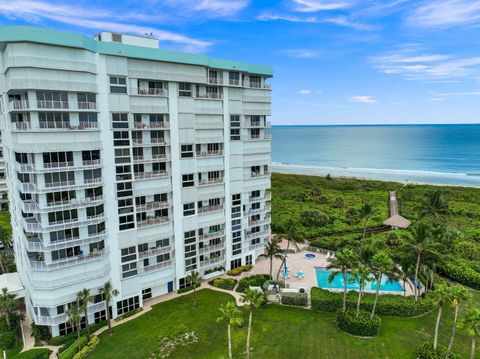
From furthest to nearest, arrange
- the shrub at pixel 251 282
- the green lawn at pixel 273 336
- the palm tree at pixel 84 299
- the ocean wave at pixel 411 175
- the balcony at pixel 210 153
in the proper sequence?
the ocean wave at pixel 411 175, the shrub at pixel 251 282, the balcony at pixel 210 153, the palm tree at pixel 84 299, the green lawn at pixel 273 336

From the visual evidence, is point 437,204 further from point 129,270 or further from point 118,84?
point 118,84

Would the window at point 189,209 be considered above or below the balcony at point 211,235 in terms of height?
above

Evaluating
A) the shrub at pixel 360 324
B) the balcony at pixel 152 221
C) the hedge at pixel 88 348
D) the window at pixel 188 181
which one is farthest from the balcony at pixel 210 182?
the shrub at pixel 360 324

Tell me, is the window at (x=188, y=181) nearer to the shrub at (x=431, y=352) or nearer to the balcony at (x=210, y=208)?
the balcony at (x=210, y=208)

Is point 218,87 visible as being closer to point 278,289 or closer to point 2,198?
point 278,289

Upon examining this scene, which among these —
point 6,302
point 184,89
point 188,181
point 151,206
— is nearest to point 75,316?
point 6,302

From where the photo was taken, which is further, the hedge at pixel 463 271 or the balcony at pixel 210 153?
the hedge at pixel 463 271

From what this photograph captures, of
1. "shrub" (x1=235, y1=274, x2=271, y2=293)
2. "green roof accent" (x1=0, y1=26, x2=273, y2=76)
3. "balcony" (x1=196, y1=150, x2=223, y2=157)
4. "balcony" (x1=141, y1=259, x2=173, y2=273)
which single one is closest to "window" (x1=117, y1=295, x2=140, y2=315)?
"balcony" (x1=141, y1=259, x2=173, y2=273)
